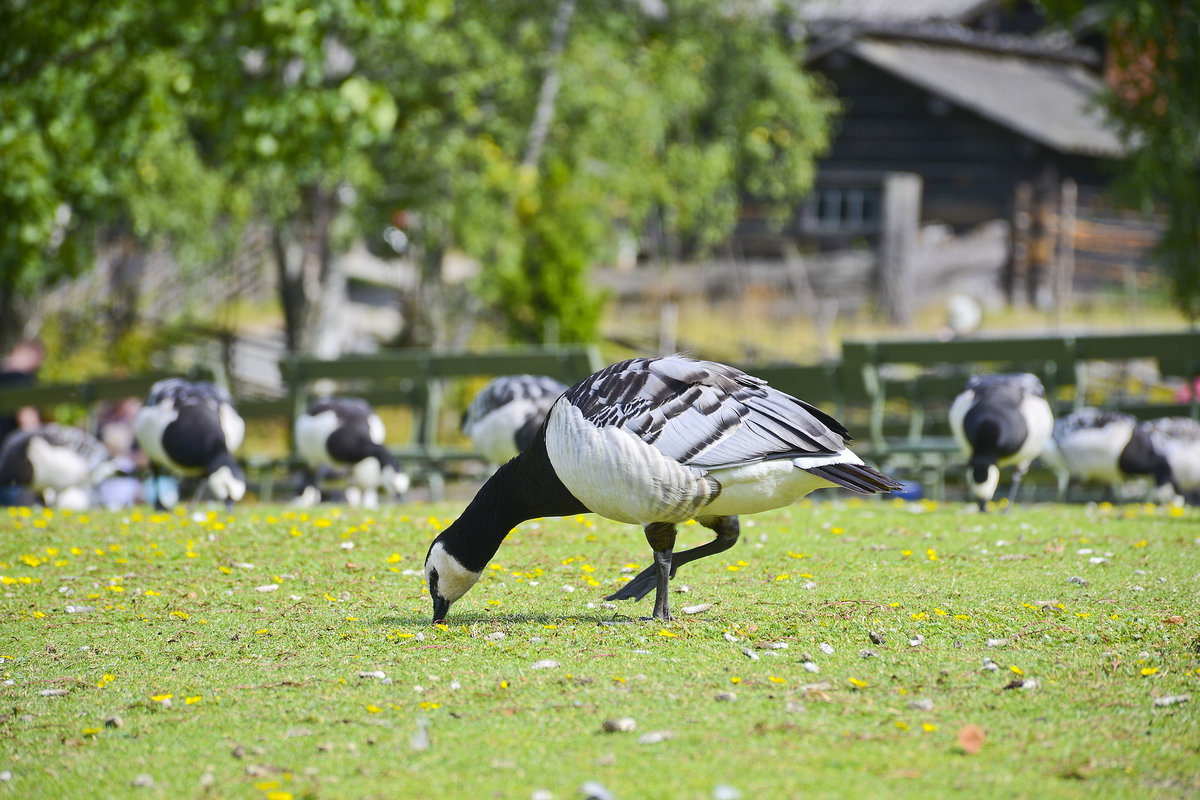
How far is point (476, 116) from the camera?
2238cm

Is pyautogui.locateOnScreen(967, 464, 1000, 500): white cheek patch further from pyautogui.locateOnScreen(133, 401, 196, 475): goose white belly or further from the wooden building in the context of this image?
the wooden building

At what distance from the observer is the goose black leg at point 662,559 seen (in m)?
6.32

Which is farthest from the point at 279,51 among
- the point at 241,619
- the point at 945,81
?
the point at 945,81

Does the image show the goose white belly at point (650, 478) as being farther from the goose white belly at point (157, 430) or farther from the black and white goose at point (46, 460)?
the black and white goose at point (46, 460)

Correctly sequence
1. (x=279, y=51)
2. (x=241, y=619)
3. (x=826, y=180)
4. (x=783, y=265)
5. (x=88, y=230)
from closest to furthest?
1. (x=241, y=619)
2. (x=279, y=51)
3. (x=88, y=230)
4. (x=783, y=265)
5. (x=826, y=180)

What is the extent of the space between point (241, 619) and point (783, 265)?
27764mm

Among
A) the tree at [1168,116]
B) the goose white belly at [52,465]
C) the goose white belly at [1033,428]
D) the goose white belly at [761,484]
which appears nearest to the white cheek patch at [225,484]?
the goose white belly at [52,465]

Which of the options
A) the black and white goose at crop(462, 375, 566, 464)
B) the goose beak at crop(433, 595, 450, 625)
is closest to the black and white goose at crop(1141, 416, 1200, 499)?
the black and white goose at crop(462, 375, 566, 464)

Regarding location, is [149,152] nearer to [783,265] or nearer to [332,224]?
[332,224]

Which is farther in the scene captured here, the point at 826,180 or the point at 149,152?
the point at 826,180

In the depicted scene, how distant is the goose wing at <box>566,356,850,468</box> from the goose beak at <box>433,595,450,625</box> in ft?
4.25

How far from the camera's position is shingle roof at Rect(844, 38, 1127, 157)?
32.1 m

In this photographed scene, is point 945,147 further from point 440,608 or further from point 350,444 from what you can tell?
point 440,608

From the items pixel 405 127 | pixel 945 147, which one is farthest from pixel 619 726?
pixel 945 147
